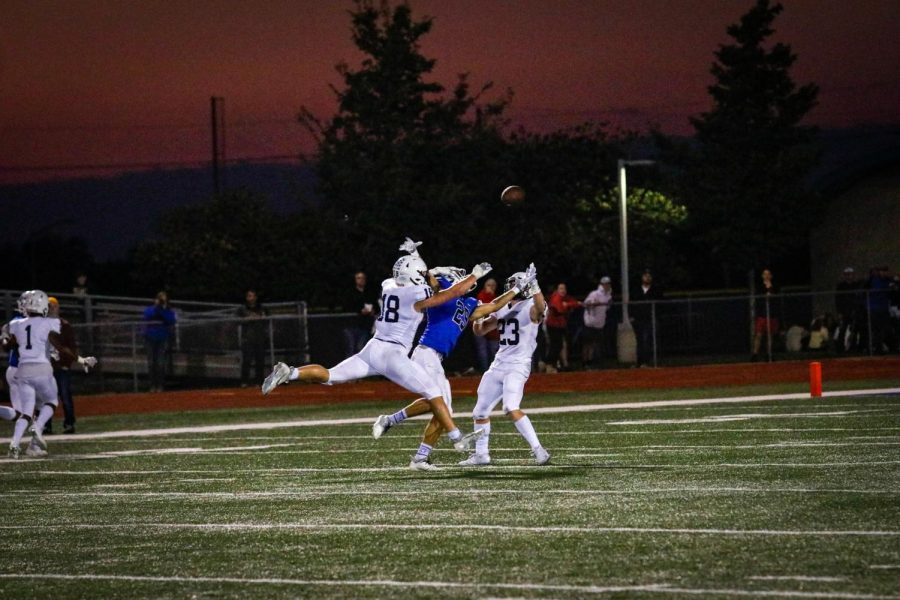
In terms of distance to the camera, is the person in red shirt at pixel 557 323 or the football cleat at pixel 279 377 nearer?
the football cleat at pixel 279 377

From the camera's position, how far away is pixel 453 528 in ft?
29.8

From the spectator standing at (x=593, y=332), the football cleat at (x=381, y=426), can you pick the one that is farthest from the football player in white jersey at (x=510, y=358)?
the spectator standing at (x=593, y=332)

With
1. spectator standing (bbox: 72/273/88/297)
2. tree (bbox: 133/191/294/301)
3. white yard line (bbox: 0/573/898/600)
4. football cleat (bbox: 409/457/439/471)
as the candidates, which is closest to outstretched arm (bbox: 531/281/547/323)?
football cleat (bbox: 409/457/439/471)

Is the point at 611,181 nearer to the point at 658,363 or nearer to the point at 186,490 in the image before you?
the point at 658,363

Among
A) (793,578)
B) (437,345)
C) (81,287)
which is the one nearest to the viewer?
(793,578)

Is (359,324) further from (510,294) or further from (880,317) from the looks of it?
(510,294)

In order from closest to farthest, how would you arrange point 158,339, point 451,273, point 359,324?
point 451,273 → point 359,324 → point 158,339

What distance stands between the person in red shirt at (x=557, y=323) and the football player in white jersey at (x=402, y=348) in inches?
550

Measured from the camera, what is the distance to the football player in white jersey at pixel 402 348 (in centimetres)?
Answer: 1291

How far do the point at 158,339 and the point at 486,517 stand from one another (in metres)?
18.5

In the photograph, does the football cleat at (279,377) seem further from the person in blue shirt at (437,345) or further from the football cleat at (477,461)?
the football cleat at (477,461)

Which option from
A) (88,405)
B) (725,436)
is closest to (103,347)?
(88,405)

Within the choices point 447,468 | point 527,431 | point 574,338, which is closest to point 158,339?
point 574,338

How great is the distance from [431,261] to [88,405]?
15648 millimetres
